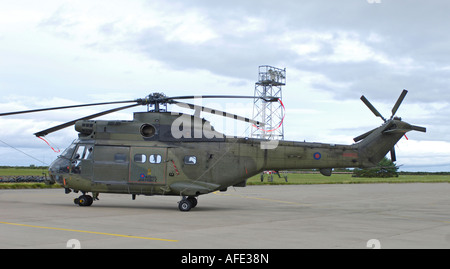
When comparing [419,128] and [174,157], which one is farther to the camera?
[174,157]

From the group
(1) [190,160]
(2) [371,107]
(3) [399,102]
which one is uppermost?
(3) [399,102]

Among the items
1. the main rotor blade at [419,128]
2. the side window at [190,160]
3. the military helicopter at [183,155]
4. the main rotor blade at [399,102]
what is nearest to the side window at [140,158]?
the military helicopter at [183,155]

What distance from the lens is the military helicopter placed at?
63.9 ft

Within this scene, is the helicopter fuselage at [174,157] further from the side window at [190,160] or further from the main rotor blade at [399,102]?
the main rotor blade at [399,102]

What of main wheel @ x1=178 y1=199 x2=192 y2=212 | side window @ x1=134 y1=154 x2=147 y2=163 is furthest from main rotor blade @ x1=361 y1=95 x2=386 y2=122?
side window @ x1=134 y1=154 x2=147 y2=163

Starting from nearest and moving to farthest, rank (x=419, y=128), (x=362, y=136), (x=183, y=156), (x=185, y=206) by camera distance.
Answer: (x=185, y=206) < (x=419, y=128) < (x=183, y=156) < (x=362, y=136)

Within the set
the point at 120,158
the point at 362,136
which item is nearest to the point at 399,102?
the point at 362,136

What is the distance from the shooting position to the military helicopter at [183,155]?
19469mm

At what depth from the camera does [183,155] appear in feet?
64.5

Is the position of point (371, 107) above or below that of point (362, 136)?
above

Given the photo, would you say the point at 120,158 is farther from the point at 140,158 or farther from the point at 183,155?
the point at 183,155
